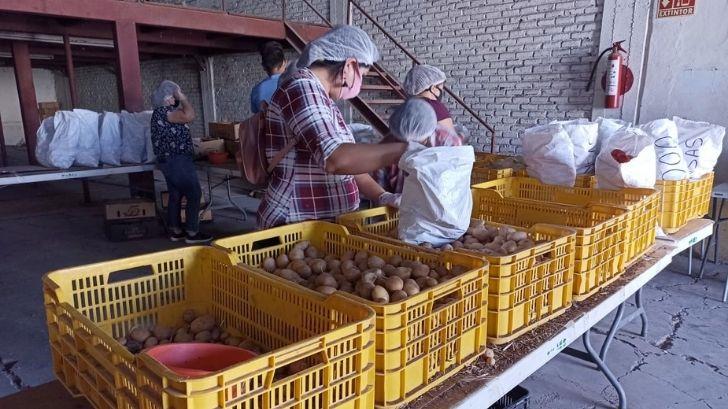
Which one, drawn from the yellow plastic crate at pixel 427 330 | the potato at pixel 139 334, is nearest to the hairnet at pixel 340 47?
the yellow plastic crate at pixel 427 330

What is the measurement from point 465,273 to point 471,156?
0.51 meters

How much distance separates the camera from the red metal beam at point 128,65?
5.92 metres

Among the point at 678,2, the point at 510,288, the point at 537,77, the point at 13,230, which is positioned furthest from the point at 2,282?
the point at 678,2

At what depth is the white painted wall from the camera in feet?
51.8

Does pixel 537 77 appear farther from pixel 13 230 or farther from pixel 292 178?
pixel 13 230

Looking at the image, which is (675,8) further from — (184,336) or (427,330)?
(184,336)

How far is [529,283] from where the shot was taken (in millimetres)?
1404

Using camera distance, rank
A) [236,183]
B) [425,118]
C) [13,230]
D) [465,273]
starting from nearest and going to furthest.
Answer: [465,273] → [425,118] → [13,230] → [236,183]

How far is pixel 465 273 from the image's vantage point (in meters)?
1.17

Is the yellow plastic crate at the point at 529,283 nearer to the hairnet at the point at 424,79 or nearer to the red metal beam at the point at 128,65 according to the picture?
the hairnet at the point at 424,79

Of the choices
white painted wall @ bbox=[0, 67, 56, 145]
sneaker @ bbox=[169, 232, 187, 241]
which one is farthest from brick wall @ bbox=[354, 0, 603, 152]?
white painted wall @ bbox=[0, 67, 56, 145]

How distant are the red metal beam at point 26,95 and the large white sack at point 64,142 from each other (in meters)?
3.01

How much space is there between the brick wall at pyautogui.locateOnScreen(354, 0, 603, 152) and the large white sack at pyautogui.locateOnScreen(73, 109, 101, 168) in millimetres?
4271

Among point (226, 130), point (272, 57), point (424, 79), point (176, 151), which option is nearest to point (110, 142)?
point (176, 151)
